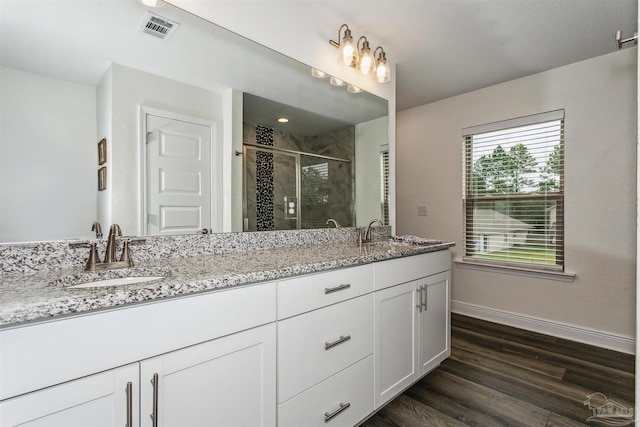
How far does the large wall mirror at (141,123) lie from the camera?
110 cm

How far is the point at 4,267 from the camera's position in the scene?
3.47ft

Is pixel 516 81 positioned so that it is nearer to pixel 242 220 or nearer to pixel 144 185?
pixel 242 220

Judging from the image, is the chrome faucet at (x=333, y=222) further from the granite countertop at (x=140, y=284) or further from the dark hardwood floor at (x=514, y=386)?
the dark hardwood floor at (x=514, y=386)

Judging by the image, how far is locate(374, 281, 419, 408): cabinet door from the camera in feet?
5.24

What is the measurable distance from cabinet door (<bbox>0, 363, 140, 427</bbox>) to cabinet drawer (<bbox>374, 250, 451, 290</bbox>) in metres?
1.10

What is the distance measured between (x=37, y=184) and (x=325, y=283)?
114cm

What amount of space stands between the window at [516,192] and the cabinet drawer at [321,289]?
214 centimetres

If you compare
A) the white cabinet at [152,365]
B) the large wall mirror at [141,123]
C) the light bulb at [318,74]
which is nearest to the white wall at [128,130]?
the large wall mirror at [141,123]

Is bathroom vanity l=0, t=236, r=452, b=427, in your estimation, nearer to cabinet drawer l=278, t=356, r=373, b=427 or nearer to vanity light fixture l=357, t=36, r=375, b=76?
cabinet drawer l=278, t=356, r=373, b=427

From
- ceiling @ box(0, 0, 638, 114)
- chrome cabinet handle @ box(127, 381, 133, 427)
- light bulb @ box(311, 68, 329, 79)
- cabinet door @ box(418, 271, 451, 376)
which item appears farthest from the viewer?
light bulb @ box(311, 68, 329, 79)

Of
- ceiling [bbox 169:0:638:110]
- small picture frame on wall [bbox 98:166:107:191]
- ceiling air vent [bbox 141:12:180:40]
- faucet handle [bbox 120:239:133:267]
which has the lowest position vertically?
Result: faucet handle [bbox 120:239:133:267]

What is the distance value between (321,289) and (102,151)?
3.45 ft

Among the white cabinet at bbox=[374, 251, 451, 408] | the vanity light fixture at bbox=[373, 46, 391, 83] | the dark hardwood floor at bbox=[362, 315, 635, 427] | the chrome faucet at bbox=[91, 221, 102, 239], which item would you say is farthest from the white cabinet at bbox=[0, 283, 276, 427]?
the vanity light fixture at bbox=[373, 46, 391, 83]

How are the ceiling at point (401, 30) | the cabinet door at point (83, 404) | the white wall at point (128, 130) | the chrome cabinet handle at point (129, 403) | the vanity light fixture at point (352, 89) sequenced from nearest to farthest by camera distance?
the cabinet door at point (83, 404)
the chrome cabinet handle at point (129, 403)
the ceiling at point (401, 30)
the white wall at point (128, 130)
the vanity light fixture at point (352, 89)
